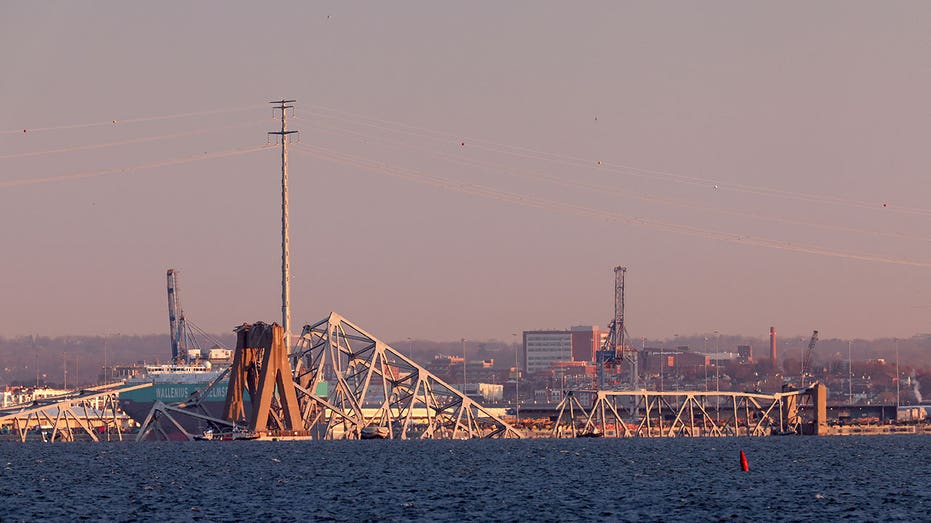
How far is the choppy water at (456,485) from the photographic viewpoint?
294ft

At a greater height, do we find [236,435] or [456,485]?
[456,485]

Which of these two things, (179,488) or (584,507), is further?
(179,488)

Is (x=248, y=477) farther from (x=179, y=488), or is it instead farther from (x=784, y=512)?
(x=784, y=512)

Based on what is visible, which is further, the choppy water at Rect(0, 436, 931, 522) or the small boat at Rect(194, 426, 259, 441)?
the small boat at Rect(194, 426, 259, 441)

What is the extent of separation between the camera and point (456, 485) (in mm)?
113812

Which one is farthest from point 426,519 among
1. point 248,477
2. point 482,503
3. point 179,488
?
point 248,477

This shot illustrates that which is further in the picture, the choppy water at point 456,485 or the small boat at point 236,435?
the small boat at point 236,435

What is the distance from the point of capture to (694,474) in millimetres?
128500

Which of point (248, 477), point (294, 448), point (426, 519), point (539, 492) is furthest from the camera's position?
point (294, 448)

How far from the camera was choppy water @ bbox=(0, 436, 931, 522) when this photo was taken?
89.8 metres

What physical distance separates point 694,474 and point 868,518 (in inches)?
1664

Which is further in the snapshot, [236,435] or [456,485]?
[236,435]

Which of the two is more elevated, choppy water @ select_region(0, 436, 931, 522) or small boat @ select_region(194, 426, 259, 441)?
choppy water @ select_region(0, 436, 931, 522)

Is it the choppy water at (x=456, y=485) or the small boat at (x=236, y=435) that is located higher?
the choppy water at (x=456, y=485)
